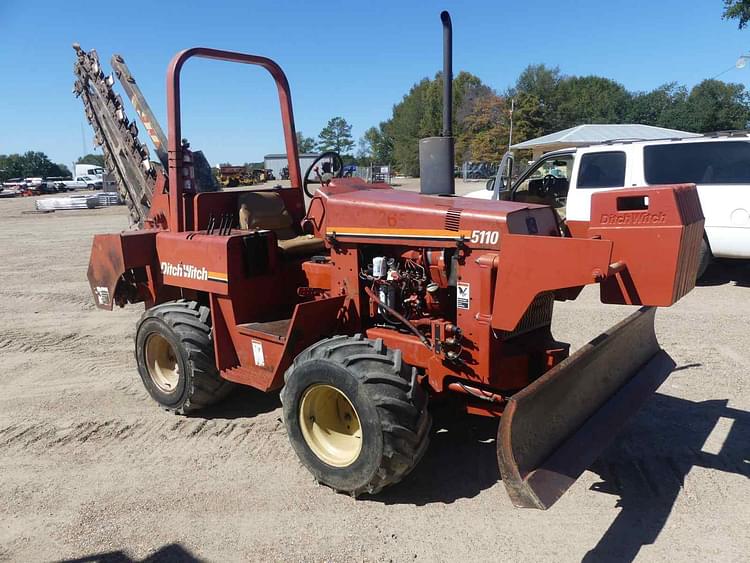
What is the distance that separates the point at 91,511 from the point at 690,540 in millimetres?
3273

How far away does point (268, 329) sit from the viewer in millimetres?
4137

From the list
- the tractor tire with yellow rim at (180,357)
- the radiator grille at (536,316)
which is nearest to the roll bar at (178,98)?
the tractor tire with yellow rim at (180,357)

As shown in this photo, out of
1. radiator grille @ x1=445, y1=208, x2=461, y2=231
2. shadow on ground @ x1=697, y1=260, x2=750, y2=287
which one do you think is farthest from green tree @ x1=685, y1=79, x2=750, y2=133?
radiator grille @ x1=445, y1=208, x2=461, y2=231

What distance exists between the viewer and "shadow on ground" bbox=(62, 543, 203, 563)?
296 cm

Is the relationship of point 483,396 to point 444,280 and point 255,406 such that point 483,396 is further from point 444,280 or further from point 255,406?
point 255,406

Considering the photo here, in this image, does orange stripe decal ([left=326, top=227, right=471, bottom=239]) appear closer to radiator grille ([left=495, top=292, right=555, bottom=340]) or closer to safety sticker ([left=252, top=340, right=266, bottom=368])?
radiator grille ([left=495, top=292, right=555, bottom=340])

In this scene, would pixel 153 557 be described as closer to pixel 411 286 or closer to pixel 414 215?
pixel 411 286

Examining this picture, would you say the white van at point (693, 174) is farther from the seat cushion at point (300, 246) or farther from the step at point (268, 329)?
the step at point (268, 329)

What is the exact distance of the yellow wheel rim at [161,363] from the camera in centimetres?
480

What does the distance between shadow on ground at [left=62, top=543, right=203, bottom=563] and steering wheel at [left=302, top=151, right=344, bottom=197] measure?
2622mm

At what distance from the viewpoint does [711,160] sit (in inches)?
323

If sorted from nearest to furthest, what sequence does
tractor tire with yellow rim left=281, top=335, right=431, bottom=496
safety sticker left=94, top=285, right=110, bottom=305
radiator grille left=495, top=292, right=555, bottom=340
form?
1. tractor tire with yellow rim left=281, top=335, right=431, bottom=496
2. radiator grille left=495, top=292, right=555, bottom=340
3. safety sticker left=94, top=285, right=110, bottom=305

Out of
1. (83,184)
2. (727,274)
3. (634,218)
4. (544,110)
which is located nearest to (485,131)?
(544,110)

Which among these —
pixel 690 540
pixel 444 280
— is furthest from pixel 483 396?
pixel 690 540
